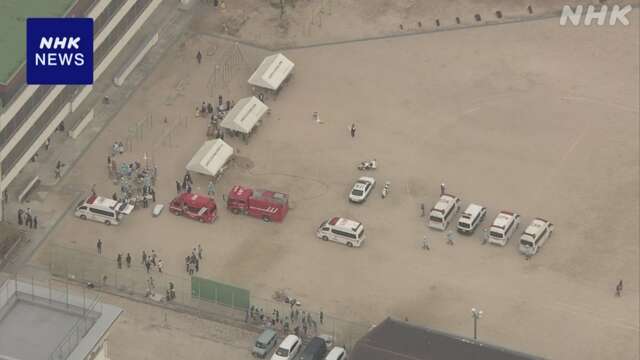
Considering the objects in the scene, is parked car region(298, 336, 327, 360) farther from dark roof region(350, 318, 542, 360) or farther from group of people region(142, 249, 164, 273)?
group of people region(142, 249, 164, 273)

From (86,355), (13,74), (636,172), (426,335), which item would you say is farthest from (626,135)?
(86,355)

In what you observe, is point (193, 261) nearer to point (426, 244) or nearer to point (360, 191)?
point (360, 191)

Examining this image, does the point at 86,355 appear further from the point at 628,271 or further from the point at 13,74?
the point at 628,271

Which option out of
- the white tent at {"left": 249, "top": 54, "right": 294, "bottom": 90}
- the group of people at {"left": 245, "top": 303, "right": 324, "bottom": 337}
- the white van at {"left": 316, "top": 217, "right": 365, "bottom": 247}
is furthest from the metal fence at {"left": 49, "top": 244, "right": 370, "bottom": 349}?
the white tent at {"left": 249, "top": 54, "right": 294, "bottom": 90}

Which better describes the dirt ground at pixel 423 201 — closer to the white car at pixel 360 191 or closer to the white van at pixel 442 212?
the white car at pixel 360 191

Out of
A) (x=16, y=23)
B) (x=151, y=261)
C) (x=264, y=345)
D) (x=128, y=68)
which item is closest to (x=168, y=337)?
(x=264, y=345)

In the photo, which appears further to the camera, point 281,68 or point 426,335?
point 281,68
